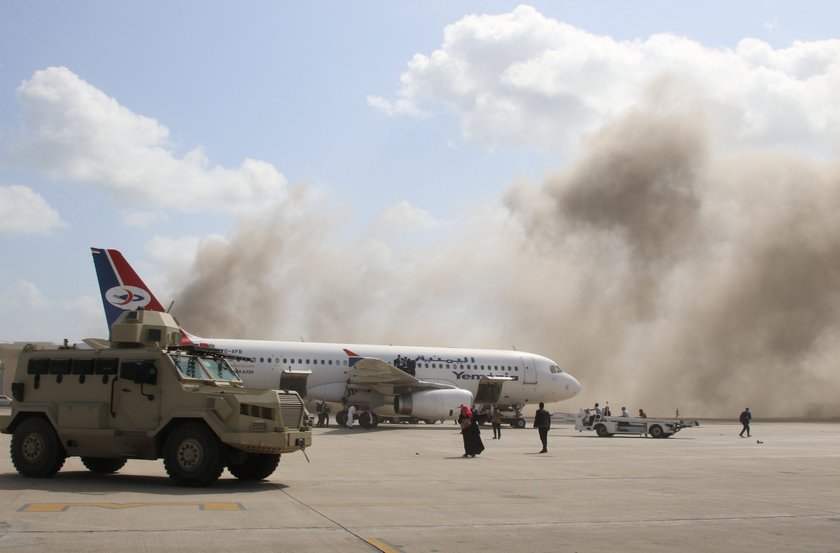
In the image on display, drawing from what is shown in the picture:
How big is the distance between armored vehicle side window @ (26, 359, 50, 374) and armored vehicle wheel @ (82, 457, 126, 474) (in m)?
1.77

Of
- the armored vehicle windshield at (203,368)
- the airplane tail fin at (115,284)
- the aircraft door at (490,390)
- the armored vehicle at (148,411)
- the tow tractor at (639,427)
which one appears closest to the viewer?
the armored vehicle at (148,411)

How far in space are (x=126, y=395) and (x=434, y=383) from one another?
26.3 metres

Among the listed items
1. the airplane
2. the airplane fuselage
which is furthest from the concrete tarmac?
the airplane fuselage

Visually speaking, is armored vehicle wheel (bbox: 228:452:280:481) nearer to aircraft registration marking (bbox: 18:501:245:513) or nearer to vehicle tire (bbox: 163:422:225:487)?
vehicle tire (bbox: 163:422:225:487)

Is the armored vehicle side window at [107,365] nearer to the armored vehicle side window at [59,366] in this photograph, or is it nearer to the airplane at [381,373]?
the armored vehicle side window at [59,366]

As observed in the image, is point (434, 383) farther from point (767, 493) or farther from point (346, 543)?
point (346, 543)

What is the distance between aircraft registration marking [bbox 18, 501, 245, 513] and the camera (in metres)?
11.1

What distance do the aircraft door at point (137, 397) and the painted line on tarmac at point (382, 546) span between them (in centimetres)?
626

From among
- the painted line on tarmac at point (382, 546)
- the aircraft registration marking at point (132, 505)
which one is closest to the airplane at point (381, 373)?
the aircraft registration marking at point (132, 505)

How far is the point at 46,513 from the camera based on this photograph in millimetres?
10672

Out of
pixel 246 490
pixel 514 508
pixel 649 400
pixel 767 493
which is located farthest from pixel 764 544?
pixel 649 400

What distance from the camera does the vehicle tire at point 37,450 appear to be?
14695 mm

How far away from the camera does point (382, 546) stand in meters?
8.83

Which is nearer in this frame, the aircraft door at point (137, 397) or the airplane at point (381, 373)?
the aircraft door at point (137, 397)
